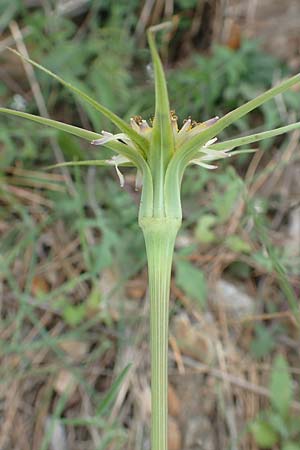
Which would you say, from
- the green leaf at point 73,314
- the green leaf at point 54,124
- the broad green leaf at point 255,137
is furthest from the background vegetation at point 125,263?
the green leaf at point 54,124

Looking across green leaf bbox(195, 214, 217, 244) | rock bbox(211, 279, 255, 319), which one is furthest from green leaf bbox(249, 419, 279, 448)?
green leaf bbox(195, 214, 217, 244)

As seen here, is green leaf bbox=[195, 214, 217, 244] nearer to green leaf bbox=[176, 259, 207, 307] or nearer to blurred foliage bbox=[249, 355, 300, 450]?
green leaf bbox=[176, 259, 207, 307]

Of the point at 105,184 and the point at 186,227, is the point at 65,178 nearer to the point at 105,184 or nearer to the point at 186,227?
the point at 105,184

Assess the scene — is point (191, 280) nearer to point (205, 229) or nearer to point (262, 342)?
point (205, 229)

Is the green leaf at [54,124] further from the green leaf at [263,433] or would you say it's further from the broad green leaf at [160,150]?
the green leaf at [263,433]

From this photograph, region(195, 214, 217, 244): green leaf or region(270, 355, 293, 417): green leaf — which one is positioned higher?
region(195, 214, 217, 244): green leaf
